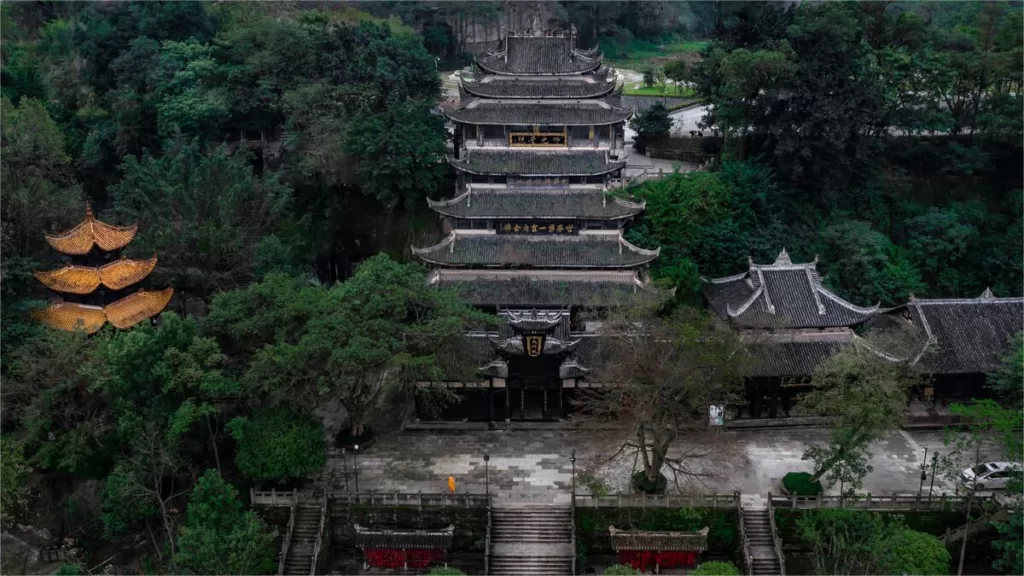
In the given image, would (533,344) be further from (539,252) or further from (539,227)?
(539,227)

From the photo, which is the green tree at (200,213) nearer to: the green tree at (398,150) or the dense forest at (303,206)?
the dense forest at (303,206)

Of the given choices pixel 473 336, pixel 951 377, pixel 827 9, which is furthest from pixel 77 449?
pixel 827 9

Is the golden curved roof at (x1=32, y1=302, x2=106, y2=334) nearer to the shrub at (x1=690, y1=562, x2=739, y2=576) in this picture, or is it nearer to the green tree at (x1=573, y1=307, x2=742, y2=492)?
the green tree at (x1=573, y1=307, x2=742, y2=492)

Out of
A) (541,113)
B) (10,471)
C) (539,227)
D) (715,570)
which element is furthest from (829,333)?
(10,471)

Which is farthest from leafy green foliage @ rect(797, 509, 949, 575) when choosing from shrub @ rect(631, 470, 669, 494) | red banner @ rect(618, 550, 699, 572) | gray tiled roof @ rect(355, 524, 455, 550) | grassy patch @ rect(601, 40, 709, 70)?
grassy patch @ rect(601, 40, 709, 70)

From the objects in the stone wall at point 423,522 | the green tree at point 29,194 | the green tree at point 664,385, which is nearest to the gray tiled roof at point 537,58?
the green tree at point 664,385

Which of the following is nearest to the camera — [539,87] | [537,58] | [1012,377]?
[1012,377]
